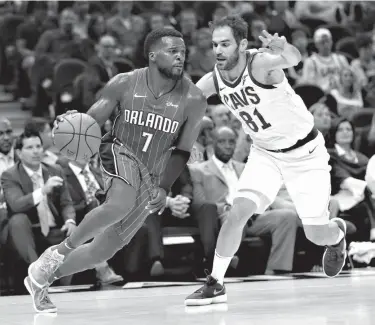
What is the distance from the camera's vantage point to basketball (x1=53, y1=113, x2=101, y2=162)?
5285 millimetres

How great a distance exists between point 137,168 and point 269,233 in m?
3.02

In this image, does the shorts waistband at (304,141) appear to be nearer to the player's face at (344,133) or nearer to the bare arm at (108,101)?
the bare arm at (108,101)

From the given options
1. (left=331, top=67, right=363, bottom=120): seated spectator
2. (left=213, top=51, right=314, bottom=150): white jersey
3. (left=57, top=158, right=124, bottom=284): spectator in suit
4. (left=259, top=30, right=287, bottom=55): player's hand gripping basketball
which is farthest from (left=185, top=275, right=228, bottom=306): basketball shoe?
(left=331, top=67, right=363, bottom=120): seated spectator

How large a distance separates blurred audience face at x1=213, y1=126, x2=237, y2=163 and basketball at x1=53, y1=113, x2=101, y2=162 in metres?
3.23

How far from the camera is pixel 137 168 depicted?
555 cm

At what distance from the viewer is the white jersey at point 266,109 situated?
571 centimetres

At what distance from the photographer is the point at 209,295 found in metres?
5.73

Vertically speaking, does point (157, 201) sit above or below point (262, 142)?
below

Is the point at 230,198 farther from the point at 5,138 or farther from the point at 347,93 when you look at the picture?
the point at 347,93

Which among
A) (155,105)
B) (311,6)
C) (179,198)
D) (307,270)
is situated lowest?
(307,270)

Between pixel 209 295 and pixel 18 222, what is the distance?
237cm

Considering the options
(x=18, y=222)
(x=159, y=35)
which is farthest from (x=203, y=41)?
(x=159, y=35)

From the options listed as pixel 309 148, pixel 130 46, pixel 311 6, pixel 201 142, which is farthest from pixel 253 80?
pixel 311 6

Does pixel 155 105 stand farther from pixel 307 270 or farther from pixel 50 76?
pixel 50 76
